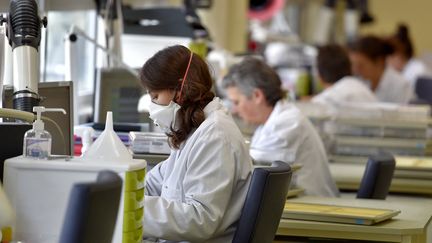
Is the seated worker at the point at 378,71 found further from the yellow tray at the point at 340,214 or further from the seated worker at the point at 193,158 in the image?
the seated worker at the point at 193,158

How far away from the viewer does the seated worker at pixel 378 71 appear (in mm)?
6855

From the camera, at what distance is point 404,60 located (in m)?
9.34

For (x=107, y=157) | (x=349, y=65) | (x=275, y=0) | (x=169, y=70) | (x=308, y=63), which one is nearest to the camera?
(x=107, y=157)

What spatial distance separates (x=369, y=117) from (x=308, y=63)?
11.1 ft

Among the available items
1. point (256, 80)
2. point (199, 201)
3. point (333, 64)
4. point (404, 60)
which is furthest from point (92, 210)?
point (404, 60)

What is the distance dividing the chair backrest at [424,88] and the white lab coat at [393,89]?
0.98 metres

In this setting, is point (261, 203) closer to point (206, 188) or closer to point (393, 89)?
point (206, 188)

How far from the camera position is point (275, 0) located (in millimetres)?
7188

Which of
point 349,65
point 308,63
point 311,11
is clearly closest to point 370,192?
point 349,65

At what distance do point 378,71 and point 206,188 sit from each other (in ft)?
14.9

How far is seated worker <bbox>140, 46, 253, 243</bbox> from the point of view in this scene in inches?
101

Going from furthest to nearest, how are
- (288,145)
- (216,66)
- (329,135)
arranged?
(216,66), (329,135), (288,145)

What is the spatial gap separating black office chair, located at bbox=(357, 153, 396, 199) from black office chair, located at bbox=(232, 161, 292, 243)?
1050 mm

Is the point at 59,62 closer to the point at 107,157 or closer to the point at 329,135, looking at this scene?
the point at 329,135
